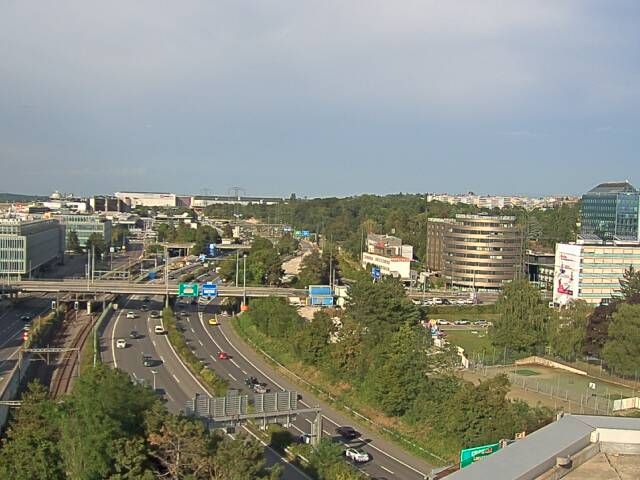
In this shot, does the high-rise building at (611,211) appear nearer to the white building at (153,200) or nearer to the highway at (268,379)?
the highway at (268,379)

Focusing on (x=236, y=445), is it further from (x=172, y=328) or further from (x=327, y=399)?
(x=172, y=328)

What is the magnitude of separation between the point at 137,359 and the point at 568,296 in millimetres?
14745

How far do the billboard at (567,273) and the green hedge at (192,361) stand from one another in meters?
12.7

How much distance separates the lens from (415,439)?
1159 cm

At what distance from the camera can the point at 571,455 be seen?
4.99m

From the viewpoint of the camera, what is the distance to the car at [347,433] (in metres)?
11.8

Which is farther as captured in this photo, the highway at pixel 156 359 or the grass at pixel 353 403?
the highway at pixel 156 359

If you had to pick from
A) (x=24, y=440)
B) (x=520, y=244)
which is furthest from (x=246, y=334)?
(x=520, y=244)

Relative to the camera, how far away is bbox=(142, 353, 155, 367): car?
1689 centimetres

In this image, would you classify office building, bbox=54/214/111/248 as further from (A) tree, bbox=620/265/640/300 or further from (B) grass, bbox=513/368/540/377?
(B) grass, bbox=513/368/540/377

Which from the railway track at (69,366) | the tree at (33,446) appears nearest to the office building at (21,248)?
the railway track at (69,366)

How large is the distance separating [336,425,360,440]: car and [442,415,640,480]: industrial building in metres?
6.36

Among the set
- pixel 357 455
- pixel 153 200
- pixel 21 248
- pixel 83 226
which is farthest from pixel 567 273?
pixel 153 200

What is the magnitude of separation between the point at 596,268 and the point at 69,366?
16.9 m
